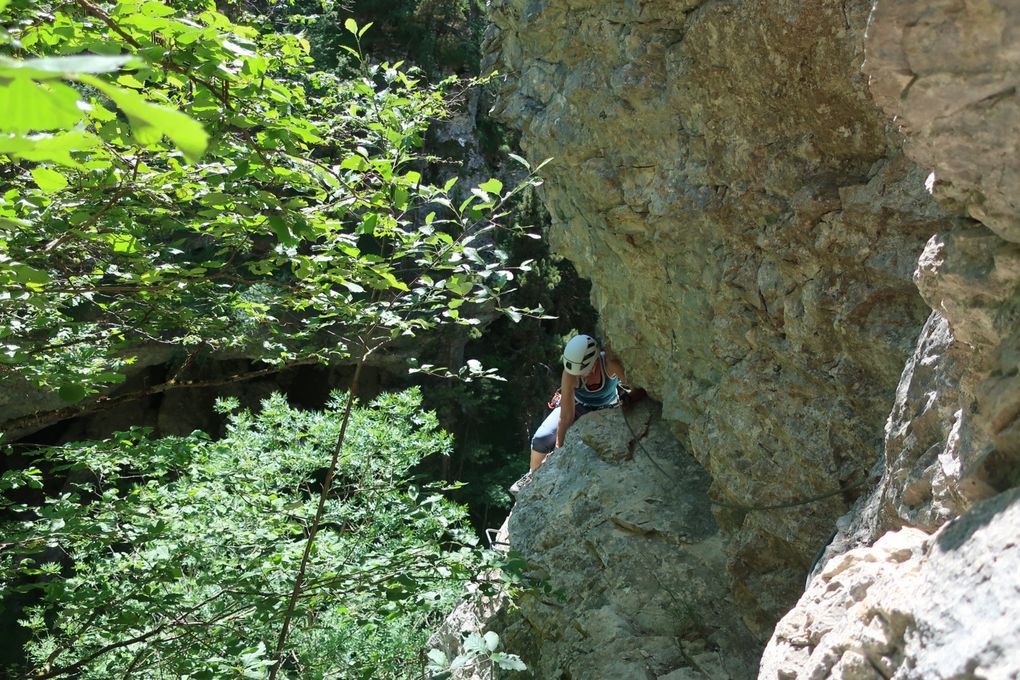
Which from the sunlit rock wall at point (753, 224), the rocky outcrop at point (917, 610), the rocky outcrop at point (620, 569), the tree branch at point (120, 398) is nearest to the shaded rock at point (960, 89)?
the rocky outcrop at point (917, 610)

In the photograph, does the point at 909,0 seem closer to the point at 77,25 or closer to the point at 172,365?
the point at 77,25

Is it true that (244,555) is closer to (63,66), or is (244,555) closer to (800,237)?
(800,237)

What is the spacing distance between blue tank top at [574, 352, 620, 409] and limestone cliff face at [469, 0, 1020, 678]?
1.89ft

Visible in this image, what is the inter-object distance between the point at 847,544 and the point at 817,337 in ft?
3.46

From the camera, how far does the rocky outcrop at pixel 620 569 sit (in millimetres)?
4102

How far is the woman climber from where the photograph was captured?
17.2 ft

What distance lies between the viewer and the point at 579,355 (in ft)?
17.1

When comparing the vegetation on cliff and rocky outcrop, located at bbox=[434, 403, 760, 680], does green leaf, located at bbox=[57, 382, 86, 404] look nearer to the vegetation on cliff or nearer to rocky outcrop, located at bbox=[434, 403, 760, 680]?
the vegetation on cliff

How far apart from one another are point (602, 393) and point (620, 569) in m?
1.44

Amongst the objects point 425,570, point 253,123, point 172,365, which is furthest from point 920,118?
point 172,365

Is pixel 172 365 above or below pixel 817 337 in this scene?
below

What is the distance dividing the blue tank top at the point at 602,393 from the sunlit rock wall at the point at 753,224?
788 millimetres

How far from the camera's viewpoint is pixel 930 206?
2961 mm

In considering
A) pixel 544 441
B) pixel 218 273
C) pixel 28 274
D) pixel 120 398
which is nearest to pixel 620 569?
pixel 544 441
